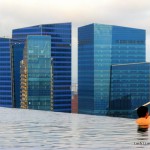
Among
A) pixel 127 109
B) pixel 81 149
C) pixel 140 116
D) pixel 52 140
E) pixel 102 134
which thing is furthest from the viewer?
pixel 127 109

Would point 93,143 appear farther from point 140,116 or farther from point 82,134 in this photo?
point 140,116

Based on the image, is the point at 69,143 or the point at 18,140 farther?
the point at 18,140

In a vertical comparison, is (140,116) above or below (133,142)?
above

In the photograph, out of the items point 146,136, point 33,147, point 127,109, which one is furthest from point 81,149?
point 127,109

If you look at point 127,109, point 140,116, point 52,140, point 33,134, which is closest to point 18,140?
point 52,140

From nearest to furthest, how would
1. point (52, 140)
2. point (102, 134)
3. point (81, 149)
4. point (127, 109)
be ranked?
point (81, 149)
point (52, 140)
point (102, 134)
point (127, 109)

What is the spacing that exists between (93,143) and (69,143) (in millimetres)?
924

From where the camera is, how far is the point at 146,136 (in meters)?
20.4

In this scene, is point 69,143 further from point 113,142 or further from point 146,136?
point 146,136

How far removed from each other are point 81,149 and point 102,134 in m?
6.36

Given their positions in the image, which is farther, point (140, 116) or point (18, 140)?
point (18, 140)

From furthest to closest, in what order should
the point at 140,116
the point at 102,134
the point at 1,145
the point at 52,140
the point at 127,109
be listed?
the point at 127,109 → the point at 102,134 → the point at 52,140 → the point at 1,145 → the point at 140,116

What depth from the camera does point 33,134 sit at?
23062 millimetres

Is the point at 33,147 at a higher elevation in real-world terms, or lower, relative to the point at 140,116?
lower
